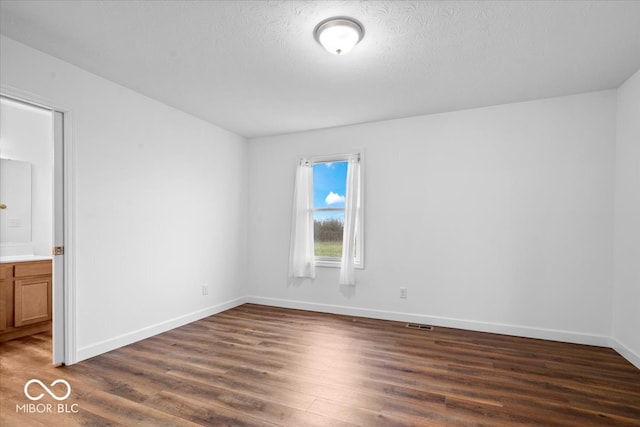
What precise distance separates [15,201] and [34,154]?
630 millimetres

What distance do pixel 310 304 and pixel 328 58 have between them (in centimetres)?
329

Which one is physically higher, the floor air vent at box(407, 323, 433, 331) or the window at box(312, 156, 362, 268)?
the window at box(312, 156, 362, 268)

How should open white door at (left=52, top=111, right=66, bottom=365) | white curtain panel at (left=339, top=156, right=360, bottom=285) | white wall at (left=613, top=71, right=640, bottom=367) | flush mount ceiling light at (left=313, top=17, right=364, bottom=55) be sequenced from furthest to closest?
white curtain panel at (left=339, top=156, right=360, bottom=285)
white wall at (left=613, top=71, right=640, bottom=367)
open white door at (left=52, top=111, right=66, bottom=365)
flush mount ceiling light at (left=313, top=17, right=364, bottom=55)

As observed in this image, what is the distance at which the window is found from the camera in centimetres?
463

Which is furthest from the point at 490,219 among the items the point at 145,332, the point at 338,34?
the point at 145,332

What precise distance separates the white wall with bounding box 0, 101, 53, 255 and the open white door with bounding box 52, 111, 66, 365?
1.52 metres

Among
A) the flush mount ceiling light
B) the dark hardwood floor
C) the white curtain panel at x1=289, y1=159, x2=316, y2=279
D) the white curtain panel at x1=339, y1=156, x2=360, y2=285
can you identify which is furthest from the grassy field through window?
the flush mount ceiling light

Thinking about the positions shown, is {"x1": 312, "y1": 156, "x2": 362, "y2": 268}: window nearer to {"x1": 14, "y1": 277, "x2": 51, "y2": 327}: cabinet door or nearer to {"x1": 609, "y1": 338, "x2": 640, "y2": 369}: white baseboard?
{"x1": 609, "y1": 338, "x2": 640, "y2": 369}: white baseboard

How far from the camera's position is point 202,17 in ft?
7.07

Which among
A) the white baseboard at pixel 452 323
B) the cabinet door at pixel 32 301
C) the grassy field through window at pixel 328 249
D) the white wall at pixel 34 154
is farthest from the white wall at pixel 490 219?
the white wall at pixel 34 154

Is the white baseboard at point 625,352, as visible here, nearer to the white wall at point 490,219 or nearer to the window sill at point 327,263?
the white wall at point 490,219

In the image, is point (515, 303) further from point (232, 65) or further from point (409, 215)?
point (232, 65)

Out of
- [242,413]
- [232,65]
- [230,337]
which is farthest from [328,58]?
[230,337]

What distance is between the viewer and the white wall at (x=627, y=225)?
9.36ft
